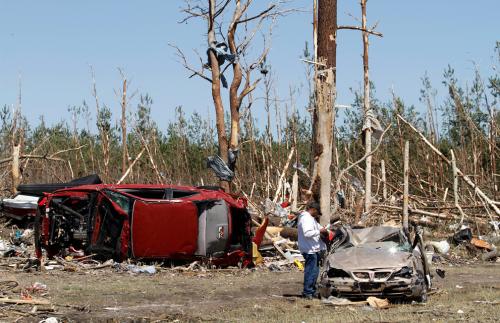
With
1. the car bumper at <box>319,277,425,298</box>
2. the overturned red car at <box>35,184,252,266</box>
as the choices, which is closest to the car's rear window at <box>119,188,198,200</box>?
the overturned red car at <box>35,184,252,266</box>

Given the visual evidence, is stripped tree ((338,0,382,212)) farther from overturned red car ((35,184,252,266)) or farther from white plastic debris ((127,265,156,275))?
white plastic debris ((127,265,156,275))

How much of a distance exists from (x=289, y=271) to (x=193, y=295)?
176 inches

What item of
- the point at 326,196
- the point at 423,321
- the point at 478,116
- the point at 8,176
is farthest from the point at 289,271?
the point at 478,116

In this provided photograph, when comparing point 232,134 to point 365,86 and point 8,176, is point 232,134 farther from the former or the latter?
point 8,176

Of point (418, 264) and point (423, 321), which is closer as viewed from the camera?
point (423, 321)

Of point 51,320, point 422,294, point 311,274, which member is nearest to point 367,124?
point 311,274

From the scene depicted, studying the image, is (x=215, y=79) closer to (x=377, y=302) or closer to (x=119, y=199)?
(x=119, y=199)

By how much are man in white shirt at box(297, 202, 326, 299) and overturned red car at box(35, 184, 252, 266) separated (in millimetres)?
4094

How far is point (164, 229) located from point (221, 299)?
407 centimetres

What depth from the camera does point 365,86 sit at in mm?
23000

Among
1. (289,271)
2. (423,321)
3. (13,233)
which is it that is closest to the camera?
(423,321)

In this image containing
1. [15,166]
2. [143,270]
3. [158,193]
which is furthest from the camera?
[15,166]

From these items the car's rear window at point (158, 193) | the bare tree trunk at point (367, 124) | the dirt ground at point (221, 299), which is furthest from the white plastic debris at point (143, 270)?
the bare tree trunk at point (367, 124)

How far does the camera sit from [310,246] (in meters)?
12.7
